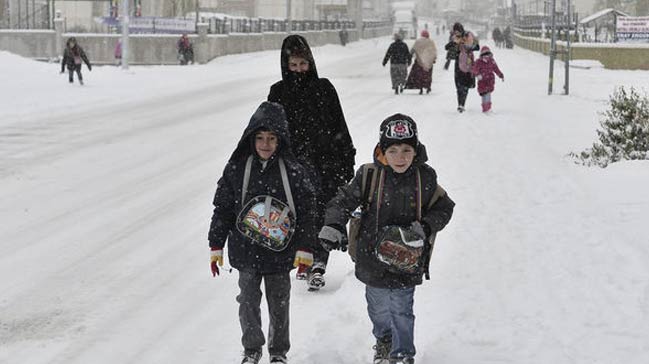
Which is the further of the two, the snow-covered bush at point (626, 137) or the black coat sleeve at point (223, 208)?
the snow-covered bush at point (626, 137)

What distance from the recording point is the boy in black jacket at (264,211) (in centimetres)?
473

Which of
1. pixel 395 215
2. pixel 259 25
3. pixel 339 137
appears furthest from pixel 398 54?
pixel 259 25

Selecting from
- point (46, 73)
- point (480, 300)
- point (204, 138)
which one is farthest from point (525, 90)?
point (480, 300)

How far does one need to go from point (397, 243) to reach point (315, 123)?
2.25m

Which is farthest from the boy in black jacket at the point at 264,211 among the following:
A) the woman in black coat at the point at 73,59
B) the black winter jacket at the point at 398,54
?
the woman in black coat at the point at 73,59

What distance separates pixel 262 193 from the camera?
4785 millimetres

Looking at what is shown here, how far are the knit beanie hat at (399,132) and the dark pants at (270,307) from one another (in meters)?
0.93

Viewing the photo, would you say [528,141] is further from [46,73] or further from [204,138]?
[46,73]

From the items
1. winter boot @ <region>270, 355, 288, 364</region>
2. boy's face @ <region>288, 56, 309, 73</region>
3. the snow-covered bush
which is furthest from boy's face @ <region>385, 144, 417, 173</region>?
the snow-covered bush

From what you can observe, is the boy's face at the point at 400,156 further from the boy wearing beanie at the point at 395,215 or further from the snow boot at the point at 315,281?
the snow boot at the point at 315,281

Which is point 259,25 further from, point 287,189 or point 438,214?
point 438,214

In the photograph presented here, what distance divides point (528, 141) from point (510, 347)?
991 cm

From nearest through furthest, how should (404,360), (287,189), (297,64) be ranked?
(287,189), (404,360), (297,64)

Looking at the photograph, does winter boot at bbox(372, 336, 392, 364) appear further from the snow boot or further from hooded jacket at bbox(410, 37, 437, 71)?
hooded jacket at bbox(410, 37, 437, 71)
